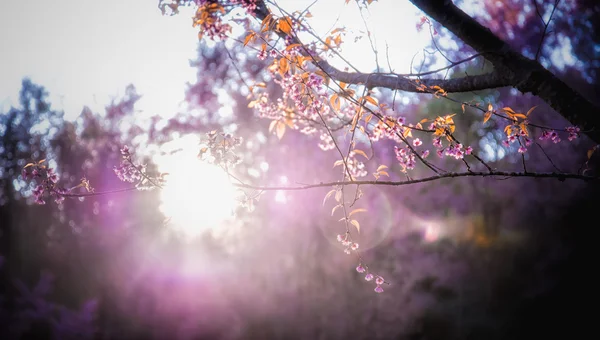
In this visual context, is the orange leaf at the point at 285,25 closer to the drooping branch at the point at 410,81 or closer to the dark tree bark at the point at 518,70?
the drooping branch at the point at 410,81

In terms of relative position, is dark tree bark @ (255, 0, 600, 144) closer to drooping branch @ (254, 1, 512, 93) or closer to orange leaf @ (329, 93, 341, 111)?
drooping branch @ (254, 1, 512, 93)

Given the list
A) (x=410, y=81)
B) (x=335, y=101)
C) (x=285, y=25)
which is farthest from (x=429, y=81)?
(x=285, y=25)

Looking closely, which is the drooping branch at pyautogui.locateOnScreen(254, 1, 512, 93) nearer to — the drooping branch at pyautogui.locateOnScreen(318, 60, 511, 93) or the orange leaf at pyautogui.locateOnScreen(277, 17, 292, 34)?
the drooping branch at pyautogui.locateOnScreen(318, 60, 511, 93)

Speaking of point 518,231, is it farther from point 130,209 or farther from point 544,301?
point 130,209

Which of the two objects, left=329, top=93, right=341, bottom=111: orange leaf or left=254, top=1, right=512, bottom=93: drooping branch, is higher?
left=254, top=1, right=512, bottom=93: drooping branch

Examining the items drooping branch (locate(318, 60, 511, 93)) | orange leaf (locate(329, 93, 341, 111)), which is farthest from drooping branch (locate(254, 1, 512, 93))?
orange leaf (locate(329, 93, 341, 111))

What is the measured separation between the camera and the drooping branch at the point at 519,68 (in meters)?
1.28

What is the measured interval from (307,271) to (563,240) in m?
3.98

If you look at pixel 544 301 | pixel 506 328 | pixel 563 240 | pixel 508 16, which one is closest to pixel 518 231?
pixel 563 240

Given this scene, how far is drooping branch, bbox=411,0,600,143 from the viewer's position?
4.20ft

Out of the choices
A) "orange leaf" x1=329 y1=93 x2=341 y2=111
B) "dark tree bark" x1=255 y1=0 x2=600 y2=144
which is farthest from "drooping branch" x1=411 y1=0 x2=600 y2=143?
"orange leaf" x1=329 y1=93 x2=341 y2=111

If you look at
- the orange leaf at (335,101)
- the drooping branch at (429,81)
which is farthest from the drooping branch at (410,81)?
the orange leaf at (335,101)

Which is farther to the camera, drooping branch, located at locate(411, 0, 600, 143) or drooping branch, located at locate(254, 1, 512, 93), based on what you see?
drooping branch, located at locate(254, 1, 512, 93)

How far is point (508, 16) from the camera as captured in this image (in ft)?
15.2
